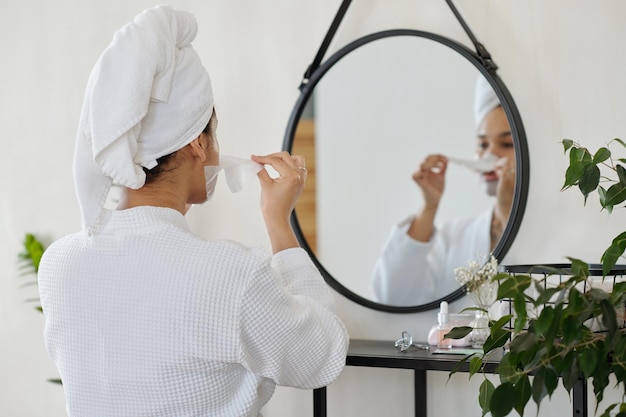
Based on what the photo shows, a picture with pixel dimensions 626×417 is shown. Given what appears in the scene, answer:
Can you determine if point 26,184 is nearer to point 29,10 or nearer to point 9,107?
point 9,107

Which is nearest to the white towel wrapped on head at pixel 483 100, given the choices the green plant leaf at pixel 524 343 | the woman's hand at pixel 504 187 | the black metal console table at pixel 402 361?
the woman's hand at pixel 504 187

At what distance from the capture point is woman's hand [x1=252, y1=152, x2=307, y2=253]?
4.40ft

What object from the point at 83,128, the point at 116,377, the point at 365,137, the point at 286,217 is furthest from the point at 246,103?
the point at 116,377

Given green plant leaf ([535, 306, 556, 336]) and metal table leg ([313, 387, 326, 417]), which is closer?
green plant leaf ([535, 306, 556, 336])

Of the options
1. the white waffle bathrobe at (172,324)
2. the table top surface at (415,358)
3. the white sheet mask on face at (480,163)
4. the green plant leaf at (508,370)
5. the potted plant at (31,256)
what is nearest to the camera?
the green plant leaf at (508,370)

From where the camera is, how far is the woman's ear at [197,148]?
1.24m

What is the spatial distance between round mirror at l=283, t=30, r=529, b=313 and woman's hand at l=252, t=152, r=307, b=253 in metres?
0.48

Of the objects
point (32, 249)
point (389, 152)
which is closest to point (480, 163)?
point (389, 152)

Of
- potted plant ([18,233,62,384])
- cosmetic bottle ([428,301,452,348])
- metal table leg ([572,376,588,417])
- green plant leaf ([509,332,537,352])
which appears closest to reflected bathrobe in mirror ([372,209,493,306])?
cosmetic bottle ([428,301,452,348])

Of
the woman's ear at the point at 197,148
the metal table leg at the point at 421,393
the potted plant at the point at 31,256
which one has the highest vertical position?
the woman's ear at the point at 197,148

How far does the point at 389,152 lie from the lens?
1.85 m

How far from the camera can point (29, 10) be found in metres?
2.32

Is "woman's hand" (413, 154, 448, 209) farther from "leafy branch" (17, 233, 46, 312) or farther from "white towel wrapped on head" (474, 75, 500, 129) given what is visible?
"leafy branch" (17, 233, 46, 312)

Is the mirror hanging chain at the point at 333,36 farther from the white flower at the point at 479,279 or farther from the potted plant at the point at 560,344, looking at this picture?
the potted plant at the point at 560,344
